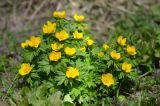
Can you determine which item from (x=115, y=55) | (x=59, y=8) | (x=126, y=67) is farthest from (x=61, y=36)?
(x=59, y=8)

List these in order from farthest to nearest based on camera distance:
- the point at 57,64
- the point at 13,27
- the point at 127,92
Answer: the point at 13,27, the point at 127,92, the point at 57,64

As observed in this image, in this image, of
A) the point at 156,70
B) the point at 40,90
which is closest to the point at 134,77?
the point at 156,70

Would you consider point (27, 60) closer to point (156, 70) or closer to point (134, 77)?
point (134, 77)

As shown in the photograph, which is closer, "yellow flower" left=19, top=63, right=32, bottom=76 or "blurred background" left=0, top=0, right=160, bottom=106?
"yellow flower" left=19, top=63, right=32, bottom=76

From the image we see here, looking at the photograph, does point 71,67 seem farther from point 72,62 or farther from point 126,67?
point 126,67

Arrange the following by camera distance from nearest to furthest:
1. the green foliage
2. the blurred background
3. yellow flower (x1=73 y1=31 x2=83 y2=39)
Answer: yellow flower (x1=73 y1=31 x2=83 y2=39) < the green foliage < the blurred background

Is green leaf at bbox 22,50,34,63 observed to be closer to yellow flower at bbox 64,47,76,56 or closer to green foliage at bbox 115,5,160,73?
yellow flower at bbox 64,47,76,56

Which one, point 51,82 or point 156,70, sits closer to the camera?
point 51,82

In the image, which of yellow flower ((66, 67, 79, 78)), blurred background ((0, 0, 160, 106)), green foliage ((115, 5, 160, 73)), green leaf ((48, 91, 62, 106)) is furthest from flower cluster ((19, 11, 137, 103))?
blurred background ((0, 0, 160, 106))
